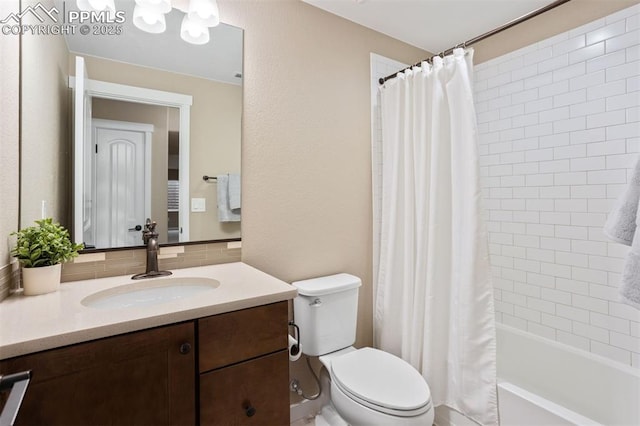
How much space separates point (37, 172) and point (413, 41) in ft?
7.63

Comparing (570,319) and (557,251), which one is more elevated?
(557,251)

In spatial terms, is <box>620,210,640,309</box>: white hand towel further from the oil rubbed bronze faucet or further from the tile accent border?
the oil rubbed bronze faucet

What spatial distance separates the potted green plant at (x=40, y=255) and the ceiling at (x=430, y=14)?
1728mm

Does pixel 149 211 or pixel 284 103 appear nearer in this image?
pixel 149 211

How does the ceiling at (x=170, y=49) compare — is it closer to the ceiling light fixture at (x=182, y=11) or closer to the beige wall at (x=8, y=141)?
the ceiling light fixture at (x=182, y=11)

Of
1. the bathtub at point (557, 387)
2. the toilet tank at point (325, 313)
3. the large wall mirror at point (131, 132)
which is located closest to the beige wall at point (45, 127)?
the large wall mirror at point (131, 132)

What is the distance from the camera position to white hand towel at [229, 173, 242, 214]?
5.17 feet

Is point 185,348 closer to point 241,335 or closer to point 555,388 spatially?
point 241,335

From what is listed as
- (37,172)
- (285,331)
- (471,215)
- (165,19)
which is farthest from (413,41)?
(37,172)

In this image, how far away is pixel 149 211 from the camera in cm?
142

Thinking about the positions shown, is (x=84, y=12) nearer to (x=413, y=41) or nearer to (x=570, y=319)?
(x=413, y=41)

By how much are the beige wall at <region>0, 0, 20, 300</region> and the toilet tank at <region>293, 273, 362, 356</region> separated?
1.14 m

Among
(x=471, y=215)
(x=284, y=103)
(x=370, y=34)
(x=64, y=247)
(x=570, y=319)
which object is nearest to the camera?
(x=64, y=247)

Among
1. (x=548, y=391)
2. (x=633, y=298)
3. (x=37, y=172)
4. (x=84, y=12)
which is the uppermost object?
(x=84, y=12)
